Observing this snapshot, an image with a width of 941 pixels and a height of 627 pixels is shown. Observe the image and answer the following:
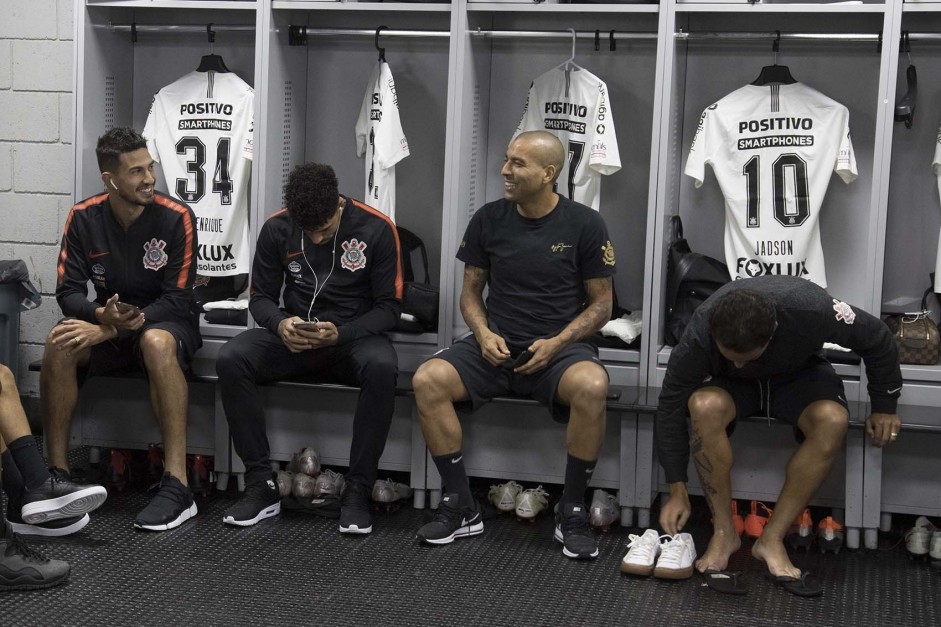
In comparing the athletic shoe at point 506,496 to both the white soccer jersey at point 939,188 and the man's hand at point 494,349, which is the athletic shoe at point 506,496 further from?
the white soccer jersey at point 939,188

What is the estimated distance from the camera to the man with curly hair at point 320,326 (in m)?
3.56

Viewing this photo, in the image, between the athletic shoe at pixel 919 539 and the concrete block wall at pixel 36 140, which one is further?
the concrete block wall at pixel 36 140

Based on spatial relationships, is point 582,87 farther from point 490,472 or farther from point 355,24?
point 490,472

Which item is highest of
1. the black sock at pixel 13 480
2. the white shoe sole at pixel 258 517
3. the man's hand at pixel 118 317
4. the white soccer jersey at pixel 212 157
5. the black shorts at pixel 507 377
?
the white soccer jersey at pixel 212 157

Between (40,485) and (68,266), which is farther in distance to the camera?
(68,266)

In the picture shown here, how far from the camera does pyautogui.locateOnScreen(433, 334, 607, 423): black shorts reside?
3.47 m

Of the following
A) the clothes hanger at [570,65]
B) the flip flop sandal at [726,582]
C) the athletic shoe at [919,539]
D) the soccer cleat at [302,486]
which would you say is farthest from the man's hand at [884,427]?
the soccer cleat at [302,486]

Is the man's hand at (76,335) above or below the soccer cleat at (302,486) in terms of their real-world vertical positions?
above

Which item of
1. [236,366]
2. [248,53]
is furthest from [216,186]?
[236,366]

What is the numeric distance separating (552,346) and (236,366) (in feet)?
3.23

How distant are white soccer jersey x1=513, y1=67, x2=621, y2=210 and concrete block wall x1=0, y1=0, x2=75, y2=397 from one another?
1.79 meters

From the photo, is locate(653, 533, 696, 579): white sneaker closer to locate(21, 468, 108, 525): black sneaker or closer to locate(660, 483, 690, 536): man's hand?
locate(660, 483, 690, 536): man's hand

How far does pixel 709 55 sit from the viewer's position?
4211 millimetres

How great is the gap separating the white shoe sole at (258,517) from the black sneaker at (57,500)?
1.27 ft
